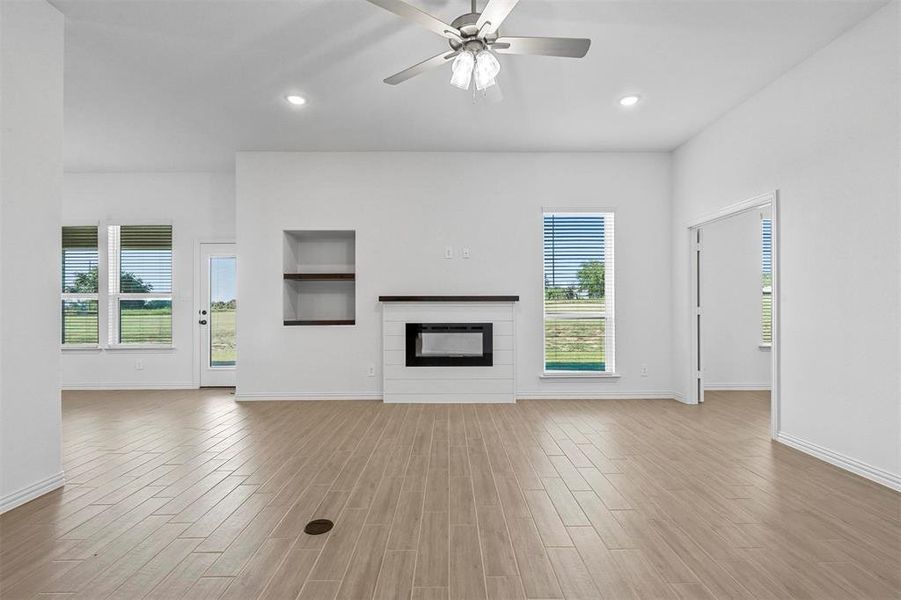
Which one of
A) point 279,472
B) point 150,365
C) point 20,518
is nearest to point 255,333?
point 150,365

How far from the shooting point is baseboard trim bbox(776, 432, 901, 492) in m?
2.46

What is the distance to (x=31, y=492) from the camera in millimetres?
2344

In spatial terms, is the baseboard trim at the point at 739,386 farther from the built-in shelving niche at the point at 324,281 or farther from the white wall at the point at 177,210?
the white wall at the point at 177,210

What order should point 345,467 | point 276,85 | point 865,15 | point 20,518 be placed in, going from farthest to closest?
1. point 276,85
2. point 345,467
3. point 865,15
4. point 20,518

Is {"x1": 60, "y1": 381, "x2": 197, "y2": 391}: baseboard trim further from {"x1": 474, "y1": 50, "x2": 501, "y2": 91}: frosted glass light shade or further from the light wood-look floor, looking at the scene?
{"x1": 474, "y1": 50, "x2": 501, "y2": 91}: frosted glass light shade

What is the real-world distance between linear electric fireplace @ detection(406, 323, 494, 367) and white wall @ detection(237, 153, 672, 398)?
416mm

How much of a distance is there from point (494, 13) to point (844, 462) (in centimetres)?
346

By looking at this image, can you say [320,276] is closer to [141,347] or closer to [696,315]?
[141,347]

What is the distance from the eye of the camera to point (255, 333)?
495 centimetres

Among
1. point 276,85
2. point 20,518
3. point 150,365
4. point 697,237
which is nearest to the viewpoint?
point 20,518

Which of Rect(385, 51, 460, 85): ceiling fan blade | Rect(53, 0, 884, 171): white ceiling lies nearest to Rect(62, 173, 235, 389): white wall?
Rect(53, 0, 884, 171): white ceiling

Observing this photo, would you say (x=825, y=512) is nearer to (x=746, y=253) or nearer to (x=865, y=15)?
(x=865, y=15)

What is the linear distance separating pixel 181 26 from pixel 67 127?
267cm

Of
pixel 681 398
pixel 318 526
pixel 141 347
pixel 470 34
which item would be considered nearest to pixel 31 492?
pixel 318 526
